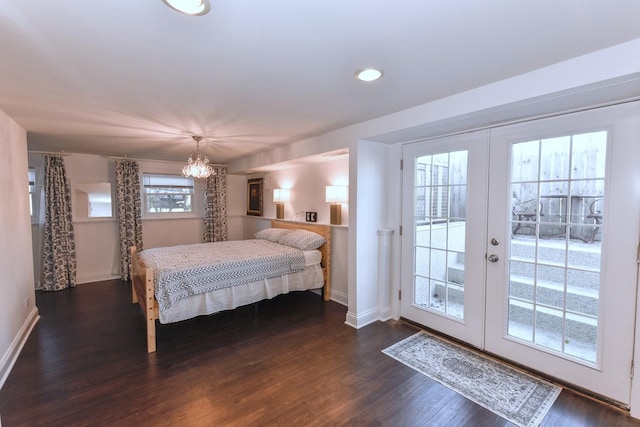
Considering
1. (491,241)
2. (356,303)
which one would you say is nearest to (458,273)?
(491,241)

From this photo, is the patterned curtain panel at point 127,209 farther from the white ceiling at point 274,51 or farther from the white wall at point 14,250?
the white ceiling at point 274,51

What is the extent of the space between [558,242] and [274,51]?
2.42 metres

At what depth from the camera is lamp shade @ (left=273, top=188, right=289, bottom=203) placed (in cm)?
497

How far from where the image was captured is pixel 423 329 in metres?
3.16

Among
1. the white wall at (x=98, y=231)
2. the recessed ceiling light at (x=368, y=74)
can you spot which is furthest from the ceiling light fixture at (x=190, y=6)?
the white wall at (x=98, y=231)

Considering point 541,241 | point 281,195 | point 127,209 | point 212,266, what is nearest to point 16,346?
point 212,266

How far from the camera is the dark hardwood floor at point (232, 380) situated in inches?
74.8

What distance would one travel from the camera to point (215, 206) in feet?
19.6

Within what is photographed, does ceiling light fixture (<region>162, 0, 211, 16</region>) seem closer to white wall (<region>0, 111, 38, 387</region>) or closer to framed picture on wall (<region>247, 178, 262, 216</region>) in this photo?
white wall (<region>0, 111, 38, 387</region>)

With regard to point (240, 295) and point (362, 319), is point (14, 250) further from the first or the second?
point (362, 319)

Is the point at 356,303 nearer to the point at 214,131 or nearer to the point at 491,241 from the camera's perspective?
the point at 491,241

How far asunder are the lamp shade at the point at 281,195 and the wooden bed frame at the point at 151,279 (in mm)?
367

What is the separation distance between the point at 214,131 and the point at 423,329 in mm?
3211

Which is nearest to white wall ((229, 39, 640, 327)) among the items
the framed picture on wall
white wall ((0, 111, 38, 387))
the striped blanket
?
the striped blanket
